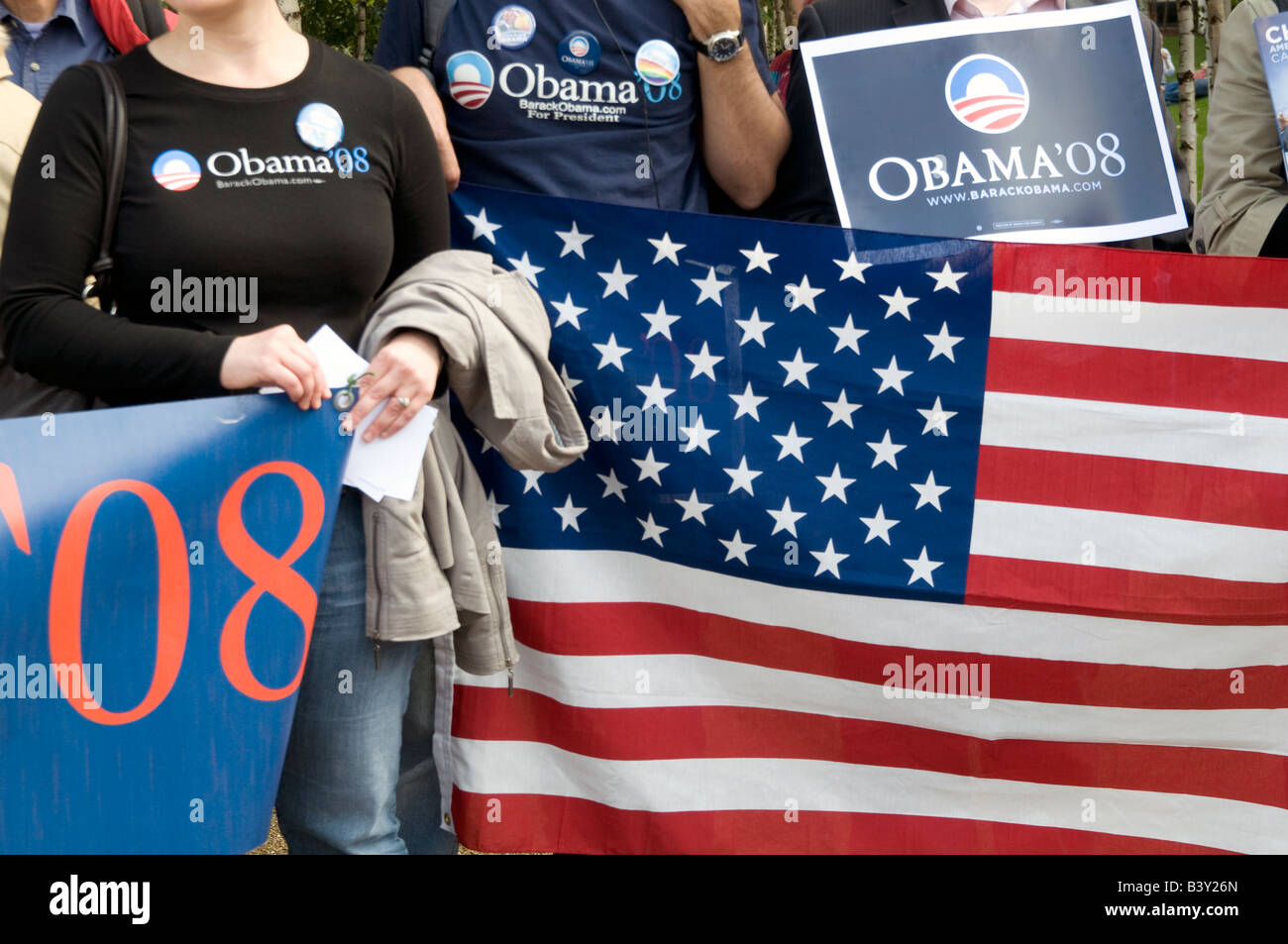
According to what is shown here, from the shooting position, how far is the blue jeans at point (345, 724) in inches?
113

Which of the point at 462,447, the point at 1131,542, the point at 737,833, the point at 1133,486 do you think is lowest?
the point at 737,833

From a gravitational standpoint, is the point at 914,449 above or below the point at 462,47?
below

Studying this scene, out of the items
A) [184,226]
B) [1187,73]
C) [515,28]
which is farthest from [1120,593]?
[1187,73]

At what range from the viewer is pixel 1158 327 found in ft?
11.2

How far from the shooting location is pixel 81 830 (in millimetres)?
2670

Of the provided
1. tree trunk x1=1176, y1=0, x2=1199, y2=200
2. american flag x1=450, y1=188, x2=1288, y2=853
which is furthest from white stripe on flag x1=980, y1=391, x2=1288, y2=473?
tree trunk x1=1176, y1=0, x2=1199, y2=200

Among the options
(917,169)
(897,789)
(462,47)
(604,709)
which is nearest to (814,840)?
(897,789)

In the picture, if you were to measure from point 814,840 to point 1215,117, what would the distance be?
2347 mm

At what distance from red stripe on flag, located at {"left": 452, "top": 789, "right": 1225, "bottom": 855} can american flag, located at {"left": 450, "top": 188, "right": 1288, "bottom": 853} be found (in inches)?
0.5

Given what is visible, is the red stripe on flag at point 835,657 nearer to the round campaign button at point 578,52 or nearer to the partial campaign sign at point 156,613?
the partial campaign sign at point 156,613

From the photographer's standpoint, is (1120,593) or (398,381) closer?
(398,381)

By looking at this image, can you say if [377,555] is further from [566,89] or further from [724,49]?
[724,49]

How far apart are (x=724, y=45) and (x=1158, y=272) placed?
124 centimetres
